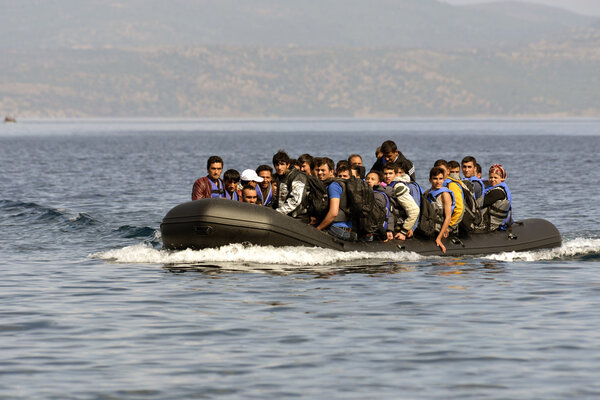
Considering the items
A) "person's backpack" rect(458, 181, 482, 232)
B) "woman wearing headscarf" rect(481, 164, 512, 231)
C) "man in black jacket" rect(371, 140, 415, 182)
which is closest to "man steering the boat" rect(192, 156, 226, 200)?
"man in black jacket" rect(371, 140, 415, 182)

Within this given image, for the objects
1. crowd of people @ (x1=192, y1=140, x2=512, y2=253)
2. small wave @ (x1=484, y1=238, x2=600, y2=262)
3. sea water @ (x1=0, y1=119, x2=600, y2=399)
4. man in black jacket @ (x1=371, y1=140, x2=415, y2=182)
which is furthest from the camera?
small wave @ (x1=484, y1=238, x2=600, y2=262)

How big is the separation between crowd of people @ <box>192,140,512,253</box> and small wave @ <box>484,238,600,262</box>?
679 mm

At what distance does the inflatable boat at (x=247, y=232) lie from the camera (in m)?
14.6

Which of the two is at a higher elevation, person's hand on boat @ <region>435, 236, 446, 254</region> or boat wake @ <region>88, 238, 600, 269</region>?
person's hand on boat @ <region>435, 236, 446, 254</region>

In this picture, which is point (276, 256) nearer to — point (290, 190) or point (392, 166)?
point (290, 190)

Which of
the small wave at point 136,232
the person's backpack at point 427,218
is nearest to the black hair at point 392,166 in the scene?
the person's backpack at point 427,218

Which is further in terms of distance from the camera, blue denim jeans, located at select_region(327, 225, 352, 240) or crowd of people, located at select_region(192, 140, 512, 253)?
blue denim jeans, located at select_region(327, 225, 352, 240)

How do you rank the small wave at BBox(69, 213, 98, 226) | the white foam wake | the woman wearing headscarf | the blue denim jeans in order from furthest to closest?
the small wave at BBox(69, 213, 98, 226), the woman wearing headscarf, the blue denim jeans, the white foam wake

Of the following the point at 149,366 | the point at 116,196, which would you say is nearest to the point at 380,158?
the point at 149,366

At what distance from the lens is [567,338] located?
1047 cm

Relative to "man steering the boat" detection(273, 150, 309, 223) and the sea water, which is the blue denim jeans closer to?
the sea water

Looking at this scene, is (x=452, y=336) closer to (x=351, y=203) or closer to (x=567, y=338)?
(x=567, y=338)

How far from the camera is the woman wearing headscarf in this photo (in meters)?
16.1

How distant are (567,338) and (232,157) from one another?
60.2m
